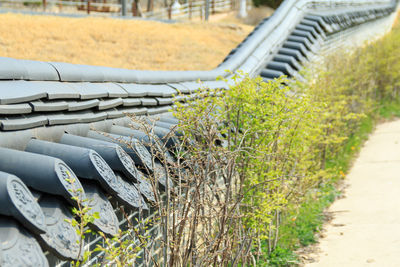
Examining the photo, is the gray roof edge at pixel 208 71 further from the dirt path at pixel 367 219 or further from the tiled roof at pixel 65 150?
the dirt path at pixel 367 219

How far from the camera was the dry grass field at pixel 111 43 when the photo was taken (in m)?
12.2

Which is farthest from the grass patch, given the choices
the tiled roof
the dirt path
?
the tiled roof

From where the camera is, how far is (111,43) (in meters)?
14.1

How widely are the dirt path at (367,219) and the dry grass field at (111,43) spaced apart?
5332mm

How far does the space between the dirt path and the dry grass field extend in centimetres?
533

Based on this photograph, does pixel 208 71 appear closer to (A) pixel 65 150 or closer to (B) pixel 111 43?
(A) pixel 65 150

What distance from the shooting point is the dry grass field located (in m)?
12.2

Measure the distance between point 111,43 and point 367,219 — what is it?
30.5 ft

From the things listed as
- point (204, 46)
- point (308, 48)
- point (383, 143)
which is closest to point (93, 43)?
point (204, 46)

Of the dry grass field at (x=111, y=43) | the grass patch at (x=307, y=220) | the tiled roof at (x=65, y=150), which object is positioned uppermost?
the tiled roof at (x=65, y=150)

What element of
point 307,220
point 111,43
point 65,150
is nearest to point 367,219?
point 307,220

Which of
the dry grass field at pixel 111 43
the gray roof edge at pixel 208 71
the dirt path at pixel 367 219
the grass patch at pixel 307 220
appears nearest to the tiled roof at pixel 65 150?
the gray roof edge at pixel 208 71

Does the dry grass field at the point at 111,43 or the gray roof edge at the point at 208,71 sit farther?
the dry grass field at the point at 111,43

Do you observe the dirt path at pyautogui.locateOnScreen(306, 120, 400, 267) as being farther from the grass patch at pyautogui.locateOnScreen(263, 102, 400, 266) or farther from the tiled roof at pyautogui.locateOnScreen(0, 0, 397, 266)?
the tiled roof at pyautogui.locateOnScreen(0, 0, 397, 266)
